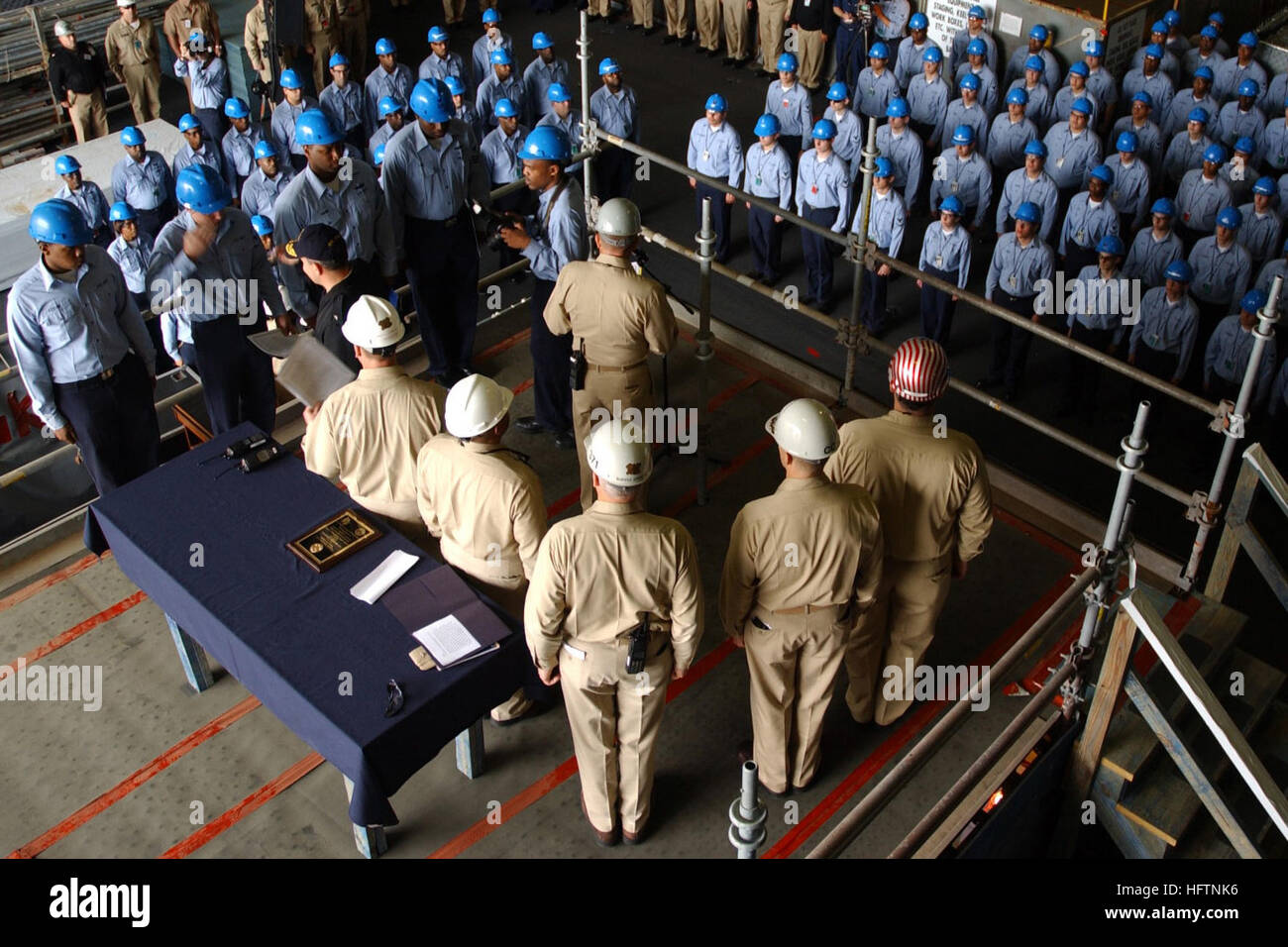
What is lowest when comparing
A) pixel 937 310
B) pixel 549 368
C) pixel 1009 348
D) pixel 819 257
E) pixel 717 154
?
pixel 1009 348

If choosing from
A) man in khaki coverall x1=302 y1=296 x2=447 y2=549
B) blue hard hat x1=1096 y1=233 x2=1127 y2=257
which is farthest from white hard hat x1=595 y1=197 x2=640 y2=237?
blue hard hat x1=1096 y1=233 x2=1127 y2=257

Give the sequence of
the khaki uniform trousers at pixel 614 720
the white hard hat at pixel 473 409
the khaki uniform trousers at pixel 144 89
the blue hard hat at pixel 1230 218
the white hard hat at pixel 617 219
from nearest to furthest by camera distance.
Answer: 1. the khaki uniform trousers at pixel 614 720
2. the white hard hat at pixel 473 409
3. the white hard hat at pixel 617 219
4. the blue hard hat at pixel 1230 218
5. the khaki uniform trousers at pixel 144 89

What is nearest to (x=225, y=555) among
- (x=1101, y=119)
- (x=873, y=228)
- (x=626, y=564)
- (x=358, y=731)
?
(x=358, y=731)

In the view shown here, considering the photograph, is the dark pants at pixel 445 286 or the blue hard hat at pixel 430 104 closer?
the blue hard hat at pixel 430 104

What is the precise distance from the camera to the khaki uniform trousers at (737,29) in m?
17.8

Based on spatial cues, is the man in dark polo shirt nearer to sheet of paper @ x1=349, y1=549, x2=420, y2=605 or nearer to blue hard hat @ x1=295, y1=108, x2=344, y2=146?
blue hard hat @ x1=295, y1=108, x2=344, y2=146

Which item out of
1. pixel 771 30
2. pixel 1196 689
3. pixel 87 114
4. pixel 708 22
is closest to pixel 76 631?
pixel 1196 689

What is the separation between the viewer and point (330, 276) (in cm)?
755

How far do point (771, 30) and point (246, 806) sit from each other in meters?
14.1

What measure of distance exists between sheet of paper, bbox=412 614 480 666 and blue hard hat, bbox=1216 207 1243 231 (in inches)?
336

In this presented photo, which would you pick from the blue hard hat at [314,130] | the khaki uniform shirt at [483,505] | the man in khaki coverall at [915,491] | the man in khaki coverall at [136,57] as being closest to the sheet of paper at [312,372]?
the khaki uniform shirt at [483,505]

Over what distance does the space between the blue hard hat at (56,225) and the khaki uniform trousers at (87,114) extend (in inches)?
374

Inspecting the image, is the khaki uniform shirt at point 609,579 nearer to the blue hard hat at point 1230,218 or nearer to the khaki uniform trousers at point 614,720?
the khaki uniform trousers at point 614,720

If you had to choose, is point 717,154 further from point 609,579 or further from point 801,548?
point 609,579
